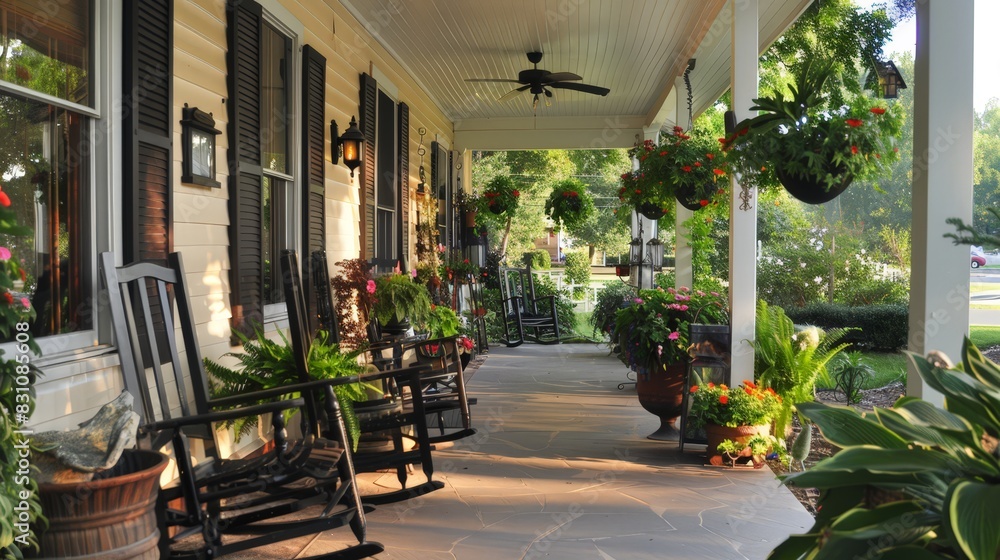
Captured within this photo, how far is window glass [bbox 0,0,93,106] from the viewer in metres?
2.31

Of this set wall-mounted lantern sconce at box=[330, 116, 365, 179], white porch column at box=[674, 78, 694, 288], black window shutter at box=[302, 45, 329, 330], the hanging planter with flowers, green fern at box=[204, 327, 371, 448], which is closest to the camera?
green fern at box=[204, 327, 371, 448]

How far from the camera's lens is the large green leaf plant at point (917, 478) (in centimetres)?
142

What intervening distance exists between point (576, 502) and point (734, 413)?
1.09m

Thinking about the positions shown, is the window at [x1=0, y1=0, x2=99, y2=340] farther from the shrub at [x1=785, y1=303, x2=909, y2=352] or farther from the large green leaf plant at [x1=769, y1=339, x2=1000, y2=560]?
the shrub at [x1=785, y1=303, x2=909, y2=352]

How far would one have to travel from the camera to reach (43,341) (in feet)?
8.07

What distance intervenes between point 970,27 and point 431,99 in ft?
24.5

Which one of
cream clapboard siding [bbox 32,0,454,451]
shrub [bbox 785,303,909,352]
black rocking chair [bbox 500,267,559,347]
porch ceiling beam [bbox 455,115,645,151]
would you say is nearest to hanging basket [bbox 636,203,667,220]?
cream clapboard siding [bbox 32,0,454,451]

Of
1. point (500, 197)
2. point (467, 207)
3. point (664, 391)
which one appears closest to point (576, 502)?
point (664, 391)

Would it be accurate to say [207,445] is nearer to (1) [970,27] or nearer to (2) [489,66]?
(1) [970,27]

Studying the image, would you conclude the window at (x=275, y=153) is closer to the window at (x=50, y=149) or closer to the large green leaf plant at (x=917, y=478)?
the window at (x=50, y=149)

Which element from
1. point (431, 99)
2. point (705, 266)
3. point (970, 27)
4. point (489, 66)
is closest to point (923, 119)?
point (970, 27)

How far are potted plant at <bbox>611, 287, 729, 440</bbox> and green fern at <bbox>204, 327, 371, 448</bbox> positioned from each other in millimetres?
2072

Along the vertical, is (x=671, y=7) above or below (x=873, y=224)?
above

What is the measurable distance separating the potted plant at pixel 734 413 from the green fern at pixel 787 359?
151 mm
